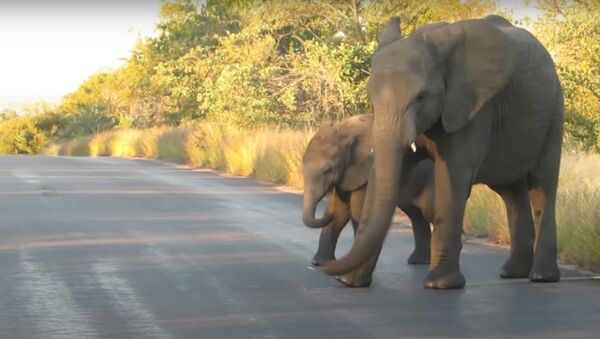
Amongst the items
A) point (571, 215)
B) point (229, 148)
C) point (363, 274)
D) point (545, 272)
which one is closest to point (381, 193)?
point (363, 274)

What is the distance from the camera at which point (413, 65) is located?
10.2 m

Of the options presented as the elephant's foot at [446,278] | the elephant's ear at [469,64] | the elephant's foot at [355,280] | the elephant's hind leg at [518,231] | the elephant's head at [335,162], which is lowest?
the elephant's foot at [355,280]

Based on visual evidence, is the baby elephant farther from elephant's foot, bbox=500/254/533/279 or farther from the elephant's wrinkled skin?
elephant's foot, bbox=500/254/533/279

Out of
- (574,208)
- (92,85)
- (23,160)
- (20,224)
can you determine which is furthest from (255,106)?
(92,85)

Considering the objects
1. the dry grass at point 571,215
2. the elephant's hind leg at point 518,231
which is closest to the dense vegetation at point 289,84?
the dry grass at point 571,215

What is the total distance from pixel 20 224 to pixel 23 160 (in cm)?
2164

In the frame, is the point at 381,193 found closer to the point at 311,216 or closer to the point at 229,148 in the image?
the point at 311,216

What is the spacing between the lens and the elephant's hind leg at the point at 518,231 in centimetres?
1152

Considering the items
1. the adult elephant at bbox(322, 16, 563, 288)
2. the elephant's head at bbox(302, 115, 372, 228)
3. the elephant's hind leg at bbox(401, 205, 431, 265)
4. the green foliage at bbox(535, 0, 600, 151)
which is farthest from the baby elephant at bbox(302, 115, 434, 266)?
the green foliage at bbox(535, 0, 600, 151)

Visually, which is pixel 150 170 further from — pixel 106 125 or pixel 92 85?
pixel 92 85

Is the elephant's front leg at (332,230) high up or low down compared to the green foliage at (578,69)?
down

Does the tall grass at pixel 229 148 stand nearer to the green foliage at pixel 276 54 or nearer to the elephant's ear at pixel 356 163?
the green foliage at pixel 276 54

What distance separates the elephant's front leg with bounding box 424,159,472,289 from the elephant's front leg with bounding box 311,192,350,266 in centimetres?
153

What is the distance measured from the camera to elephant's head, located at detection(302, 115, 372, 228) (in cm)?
1193
